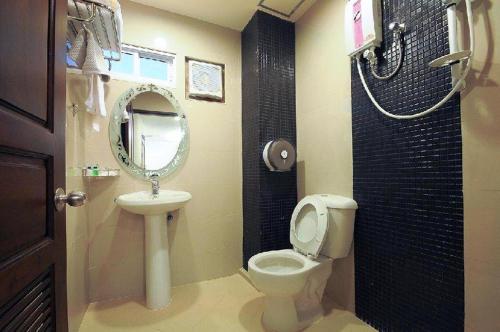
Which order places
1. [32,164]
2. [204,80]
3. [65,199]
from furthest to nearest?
[204,80]
[65,199]
[32,164]

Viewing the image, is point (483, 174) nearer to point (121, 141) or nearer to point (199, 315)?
point (199, 315)

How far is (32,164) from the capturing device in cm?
55

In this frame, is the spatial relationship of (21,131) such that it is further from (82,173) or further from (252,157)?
(252,157)

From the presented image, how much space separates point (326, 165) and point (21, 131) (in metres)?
1.69

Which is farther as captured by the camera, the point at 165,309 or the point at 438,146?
the point at 165,309

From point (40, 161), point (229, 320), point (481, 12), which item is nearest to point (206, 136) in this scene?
point (229, 320)

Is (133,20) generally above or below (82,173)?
above

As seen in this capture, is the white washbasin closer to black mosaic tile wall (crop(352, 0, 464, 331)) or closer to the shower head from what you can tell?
black mosaic tile wall (crop(352, 0, 464, 331))

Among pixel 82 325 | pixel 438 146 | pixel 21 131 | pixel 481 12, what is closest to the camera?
pixel 21 131

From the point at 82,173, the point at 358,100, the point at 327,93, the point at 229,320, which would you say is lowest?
the point at 229,320

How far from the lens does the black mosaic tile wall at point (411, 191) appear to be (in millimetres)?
1099

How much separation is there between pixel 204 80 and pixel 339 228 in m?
1.60

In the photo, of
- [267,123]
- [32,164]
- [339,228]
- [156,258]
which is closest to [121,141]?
[156,258]

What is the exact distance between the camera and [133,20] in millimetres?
1880
